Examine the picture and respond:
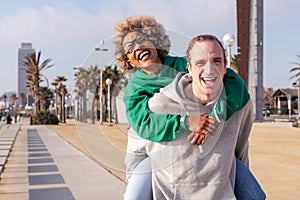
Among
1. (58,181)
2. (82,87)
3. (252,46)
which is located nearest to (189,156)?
(82,87)

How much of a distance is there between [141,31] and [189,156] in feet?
1.82

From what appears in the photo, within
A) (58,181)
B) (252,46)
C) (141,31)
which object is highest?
(252,46)

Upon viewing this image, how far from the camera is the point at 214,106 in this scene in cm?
159

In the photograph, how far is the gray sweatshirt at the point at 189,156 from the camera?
62.6 inches

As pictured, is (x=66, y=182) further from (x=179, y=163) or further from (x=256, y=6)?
(x=256, y=6)

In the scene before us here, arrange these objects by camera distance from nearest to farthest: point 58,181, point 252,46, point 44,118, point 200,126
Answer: point 200,126 → point 58,181 → point 252,46 → point 44,118

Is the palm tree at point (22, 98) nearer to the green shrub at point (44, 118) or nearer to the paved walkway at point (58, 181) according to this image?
the green shrub at point (44, 118)

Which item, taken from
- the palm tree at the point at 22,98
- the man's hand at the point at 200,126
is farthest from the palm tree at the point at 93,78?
the palm tree at the point at 22,98

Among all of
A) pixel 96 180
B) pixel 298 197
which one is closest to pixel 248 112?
pixel 298 197

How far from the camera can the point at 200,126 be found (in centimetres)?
159

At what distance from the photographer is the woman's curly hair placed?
5.71 feet

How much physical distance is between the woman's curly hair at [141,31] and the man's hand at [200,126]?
340mm

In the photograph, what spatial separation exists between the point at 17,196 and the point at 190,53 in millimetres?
5384

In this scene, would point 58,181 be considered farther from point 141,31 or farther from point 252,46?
point 252,46
